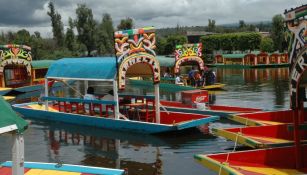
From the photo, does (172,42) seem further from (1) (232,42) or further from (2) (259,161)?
(2) (259,161)

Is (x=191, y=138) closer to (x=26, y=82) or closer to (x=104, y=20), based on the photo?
(x=26, y=82)

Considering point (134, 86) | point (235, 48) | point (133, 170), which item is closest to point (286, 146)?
point (133, 170)

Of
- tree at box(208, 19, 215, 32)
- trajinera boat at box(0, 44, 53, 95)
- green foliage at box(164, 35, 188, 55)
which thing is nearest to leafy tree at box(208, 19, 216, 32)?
tree at box(208, 19, 215, 32)

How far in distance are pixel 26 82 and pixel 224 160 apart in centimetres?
2703

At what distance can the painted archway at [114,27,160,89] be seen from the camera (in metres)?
14.3

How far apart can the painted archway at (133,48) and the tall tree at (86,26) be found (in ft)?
181

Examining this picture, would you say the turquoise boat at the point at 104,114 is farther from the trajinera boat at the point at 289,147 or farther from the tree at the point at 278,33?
the tree at the point at 278,33

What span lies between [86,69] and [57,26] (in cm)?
6078

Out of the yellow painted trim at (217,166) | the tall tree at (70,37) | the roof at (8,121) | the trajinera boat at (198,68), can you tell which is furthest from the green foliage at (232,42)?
the roof at (8,121)

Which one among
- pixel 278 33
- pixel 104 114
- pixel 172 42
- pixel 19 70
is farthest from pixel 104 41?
pixel 104 114

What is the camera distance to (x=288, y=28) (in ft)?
28.3

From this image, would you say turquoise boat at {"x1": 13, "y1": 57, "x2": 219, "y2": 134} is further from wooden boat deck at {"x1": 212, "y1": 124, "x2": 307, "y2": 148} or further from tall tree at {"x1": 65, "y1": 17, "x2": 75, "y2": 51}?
tall tree at {"x1": 65, "y1": 17, "x2": 75, "y2": 51}

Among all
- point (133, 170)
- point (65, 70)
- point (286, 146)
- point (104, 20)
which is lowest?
point (133, 170)

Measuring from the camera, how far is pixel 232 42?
72625 mm
